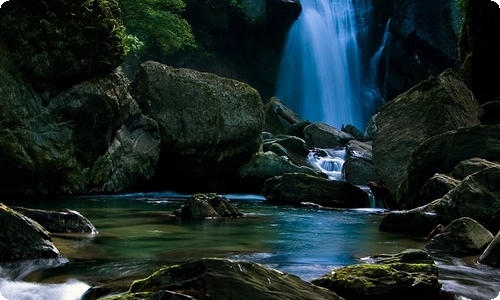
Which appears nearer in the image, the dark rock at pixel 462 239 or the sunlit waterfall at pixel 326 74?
the dark rock at pixel 462 239

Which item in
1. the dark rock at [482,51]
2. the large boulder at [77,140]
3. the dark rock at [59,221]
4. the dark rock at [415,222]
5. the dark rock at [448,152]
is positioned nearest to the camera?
the dark rock at [59,221]

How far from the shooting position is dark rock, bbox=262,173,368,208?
50.4 feet

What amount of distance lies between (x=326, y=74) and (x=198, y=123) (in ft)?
66.9

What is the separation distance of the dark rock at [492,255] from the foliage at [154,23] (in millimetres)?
19239

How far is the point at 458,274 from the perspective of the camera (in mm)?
6418

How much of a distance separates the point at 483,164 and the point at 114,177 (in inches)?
415

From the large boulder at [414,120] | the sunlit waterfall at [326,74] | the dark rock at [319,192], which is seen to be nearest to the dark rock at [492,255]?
the large boulder at [414,120]

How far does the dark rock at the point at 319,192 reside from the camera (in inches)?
605

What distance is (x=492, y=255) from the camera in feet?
23.0

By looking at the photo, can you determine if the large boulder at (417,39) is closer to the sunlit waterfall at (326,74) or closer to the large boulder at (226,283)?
the sunlit waterfall at (326,74)

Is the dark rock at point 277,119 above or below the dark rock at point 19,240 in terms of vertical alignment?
above

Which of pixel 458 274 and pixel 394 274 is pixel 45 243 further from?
pixel 458 274

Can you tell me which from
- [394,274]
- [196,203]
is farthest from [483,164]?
[394,274]

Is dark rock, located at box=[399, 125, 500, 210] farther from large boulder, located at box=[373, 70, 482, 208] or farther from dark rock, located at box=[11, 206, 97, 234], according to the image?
dark rock, located at box=[11, 206, 97, 234]
